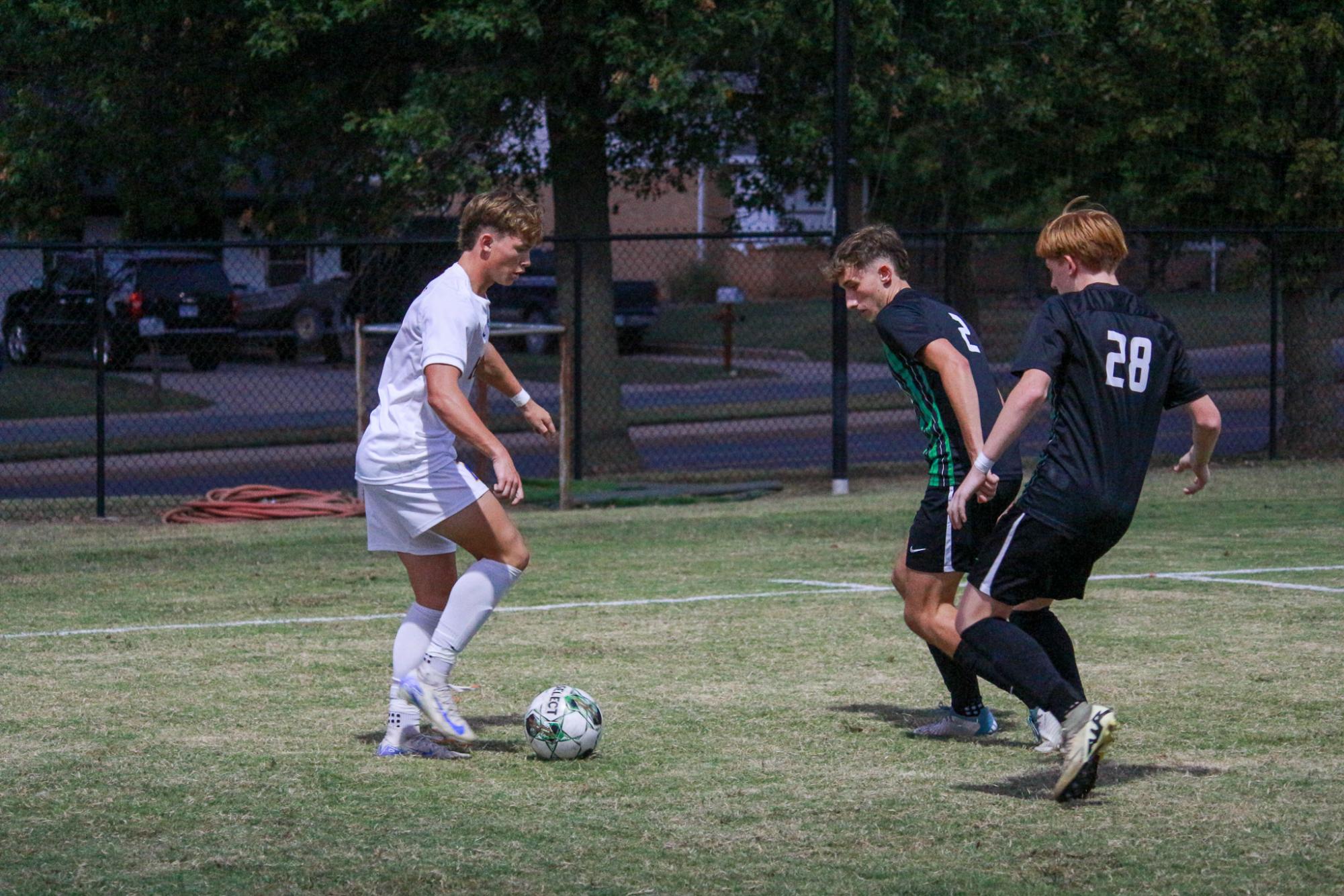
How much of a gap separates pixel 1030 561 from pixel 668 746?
1.54 m

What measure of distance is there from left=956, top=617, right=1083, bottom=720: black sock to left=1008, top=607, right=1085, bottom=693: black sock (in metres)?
0.20

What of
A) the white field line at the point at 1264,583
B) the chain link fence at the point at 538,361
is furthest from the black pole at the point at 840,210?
the white field line at the point at 1264,583

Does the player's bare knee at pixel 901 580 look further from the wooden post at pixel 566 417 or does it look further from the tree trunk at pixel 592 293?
the tree trunk at pixel 592 293

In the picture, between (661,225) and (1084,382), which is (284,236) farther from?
(661,225)

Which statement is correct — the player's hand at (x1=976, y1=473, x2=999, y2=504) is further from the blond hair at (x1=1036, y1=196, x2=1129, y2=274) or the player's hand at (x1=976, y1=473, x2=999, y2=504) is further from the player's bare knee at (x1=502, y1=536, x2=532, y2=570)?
the player's bare knee at (x1=502, y1=536, x2=532, y2=570)

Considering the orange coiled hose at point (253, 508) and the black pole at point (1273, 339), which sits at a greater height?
the black pole at point (1273, 339)

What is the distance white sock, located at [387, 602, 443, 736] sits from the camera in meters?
6.05

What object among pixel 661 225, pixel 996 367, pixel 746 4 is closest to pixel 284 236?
pixel 746 4

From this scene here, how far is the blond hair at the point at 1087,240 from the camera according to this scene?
18.1 feet

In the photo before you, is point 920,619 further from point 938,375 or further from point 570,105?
point 570,105

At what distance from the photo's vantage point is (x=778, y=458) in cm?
2080

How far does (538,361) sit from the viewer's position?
28.3 metres

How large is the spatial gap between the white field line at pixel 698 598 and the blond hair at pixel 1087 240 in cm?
446

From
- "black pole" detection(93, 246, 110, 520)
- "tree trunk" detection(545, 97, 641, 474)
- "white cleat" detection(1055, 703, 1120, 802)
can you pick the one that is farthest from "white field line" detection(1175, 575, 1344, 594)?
"black pole" detection(93, 246, 110, 520)
